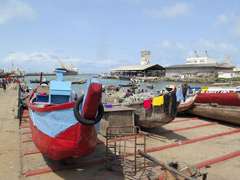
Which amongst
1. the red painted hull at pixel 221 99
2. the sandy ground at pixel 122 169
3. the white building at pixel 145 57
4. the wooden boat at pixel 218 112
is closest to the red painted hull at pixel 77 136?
the sandy ground at pixel 122 169

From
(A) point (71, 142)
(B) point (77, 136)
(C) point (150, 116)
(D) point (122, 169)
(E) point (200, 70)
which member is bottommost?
(D) point (122, 169)

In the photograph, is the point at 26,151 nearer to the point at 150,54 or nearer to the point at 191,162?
the point at 191,162

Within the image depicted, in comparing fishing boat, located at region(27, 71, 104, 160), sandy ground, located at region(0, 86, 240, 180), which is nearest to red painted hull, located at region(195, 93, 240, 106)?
sandy ground, located at region(0, 86, 240, 180)

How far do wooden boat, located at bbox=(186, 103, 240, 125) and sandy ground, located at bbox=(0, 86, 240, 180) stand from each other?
98 centimetres

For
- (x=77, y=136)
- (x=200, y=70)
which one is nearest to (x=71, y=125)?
(x=77, y=136)

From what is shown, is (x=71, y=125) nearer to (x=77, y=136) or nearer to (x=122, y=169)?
(x=77, y=136)

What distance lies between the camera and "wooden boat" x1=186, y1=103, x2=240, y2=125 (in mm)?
10953

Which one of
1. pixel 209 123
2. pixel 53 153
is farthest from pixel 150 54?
pixel 53 153

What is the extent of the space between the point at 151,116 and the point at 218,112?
4996mm

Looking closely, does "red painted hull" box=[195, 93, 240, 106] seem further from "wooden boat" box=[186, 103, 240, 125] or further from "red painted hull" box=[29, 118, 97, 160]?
"red painted hull" box=[29, 118, 97, 160]

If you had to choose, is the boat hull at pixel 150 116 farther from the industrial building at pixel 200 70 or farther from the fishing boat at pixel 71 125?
the industrial building at pixel 200 70

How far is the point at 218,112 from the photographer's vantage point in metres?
11.8

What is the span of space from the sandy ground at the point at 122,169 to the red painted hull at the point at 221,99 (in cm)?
220

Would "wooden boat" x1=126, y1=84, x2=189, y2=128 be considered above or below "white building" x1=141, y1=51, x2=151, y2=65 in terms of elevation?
below
